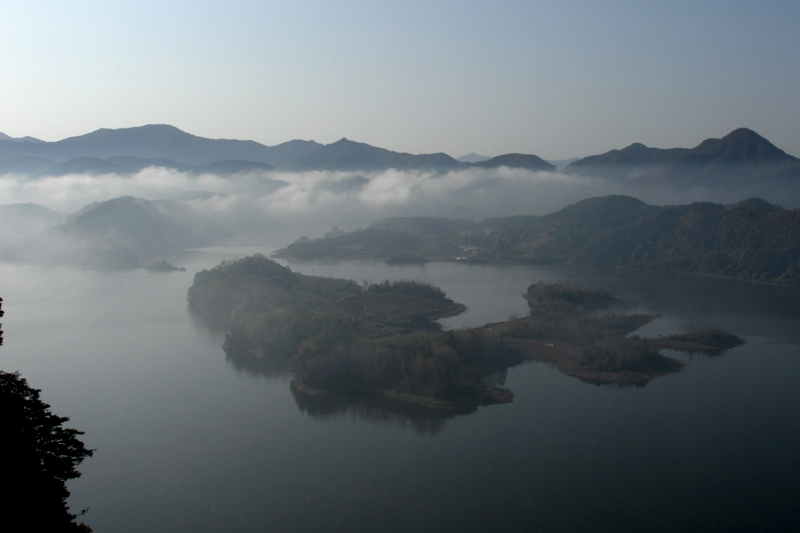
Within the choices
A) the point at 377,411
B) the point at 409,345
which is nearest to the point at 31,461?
the point at 377,411

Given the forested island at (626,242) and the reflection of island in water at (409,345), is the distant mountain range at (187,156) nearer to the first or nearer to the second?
the forested island at (626,242)

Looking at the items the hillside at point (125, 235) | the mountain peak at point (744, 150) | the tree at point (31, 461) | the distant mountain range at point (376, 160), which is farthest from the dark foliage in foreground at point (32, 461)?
the mountain peak at point (744, 150)

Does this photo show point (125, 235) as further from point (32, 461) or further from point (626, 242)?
point (32, 461)

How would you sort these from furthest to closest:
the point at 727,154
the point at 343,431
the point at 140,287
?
1. the point at 727,154
2. the point at 140,287
3. the point at 343,431

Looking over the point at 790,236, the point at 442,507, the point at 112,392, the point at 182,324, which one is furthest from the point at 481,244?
the point at 442,507

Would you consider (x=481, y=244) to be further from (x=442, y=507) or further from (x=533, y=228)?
(x=442, y=507)

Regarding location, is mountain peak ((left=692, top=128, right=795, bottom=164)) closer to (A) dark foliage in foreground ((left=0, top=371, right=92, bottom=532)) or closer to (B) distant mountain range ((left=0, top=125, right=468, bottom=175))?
(B) distant mountain range ((left=0, top=125, right=468, bottom=175))
